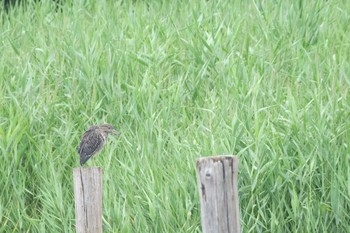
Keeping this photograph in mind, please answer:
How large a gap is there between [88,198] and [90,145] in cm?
→ 130

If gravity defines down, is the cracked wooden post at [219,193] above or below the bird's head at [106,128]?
below

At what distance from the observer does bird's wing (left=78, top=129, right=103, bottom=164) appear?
5598 mm

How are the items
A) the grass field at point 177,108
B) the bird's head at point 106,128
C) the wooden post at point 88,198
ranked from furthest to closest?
the bird's head at point 106,128
the grass field at point 177,108
the wooden post at point 88,198

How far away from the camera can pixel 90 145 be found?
5629mm

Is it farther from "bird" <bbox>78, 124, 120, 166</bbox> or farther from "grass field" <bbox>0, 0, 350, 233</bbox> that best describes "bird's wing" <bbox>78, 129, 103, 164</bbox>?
"grass field" <bbox>0, 0, 350, 233</bbox>

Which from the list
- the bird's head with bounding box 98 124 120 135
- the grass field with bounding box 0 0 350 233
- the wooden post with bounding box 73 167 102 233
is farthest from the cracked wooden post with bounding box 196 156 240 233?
the bird's head with bounding box 98 124 120 135

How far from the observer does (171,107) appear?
6.75 metres

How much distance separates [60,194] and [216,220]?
271 centimetres

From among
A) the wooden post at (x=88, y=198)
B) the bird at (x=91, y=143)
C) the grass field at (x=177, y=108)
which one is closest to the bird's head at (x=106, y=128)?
the bird at (x=91, y=143)

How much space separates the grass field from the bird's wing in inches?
13.9

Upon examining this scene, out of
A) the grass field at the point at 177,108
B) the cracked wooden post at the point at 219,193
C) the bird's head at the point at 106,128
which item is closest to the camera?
the cracked wooden post at the point at 219,193

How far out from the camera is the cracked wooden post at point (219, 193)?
347 centimetres

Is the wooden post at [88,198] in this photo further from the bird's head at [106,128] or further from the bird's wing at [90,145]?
the bird's head at [106,128]

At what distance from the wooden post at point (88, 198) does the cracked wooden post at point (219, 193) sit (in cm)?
97
